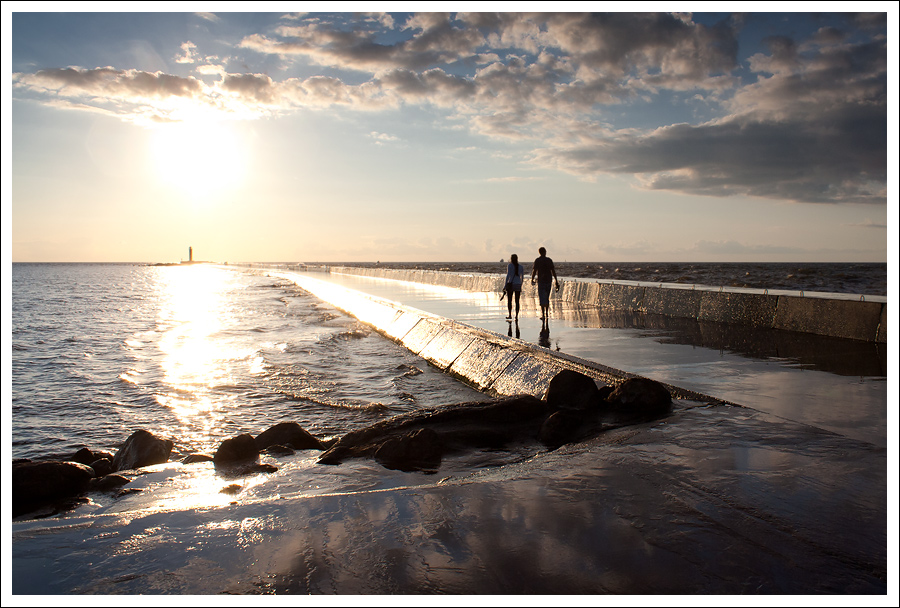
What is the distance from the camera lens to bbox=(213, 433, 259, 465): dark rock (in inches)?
223

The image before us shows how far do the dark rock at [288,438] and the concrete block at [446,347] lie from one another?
5.42 m

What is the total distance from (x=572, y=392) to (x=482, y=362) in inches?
156

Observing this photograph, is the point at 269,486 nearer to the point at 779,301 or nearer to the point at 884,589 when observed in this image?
the point at 884,589

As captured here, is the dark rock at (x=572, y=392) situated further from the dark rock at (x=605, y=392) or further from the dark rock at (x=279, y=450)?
the dark rock at (x=279, y=450)

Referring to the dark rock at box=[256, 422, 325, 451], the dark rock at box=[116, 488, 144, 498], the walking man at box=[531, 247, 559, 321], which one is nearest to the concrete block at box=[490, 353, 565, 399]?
the dark rock at box=[256, 422, 325, 451]

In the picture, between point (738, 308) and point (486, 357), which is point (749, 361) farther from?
point (738, 308)

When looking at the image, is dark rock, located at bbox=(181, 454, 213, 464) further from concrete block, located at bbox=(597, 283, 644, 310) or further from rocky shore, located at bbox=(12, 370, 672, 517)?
concrete block, located at bbox=(597, 283, 644, 310)

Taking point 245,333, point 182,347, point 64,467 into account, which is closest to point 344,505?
point 64,467

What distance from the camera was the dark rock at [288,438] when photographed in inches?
239

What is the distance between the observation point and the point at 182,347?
55.6 ft

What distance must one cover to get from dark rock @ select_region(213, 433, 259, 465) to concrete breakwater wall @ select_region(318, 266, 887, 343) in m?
9.45

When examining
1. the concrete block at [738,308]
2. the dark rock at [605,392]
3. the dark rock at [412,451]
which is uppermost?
the concrete block at [738,308]

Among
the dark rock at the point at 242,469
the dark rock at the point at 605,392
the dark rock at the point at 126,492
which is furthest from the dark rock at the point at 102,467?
the dark rock at the point at 605,392

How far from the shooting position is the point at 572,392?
6.30 meters
